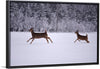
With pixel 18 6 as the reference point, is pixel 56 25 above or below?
below

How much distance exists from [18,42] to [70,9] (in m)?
0.96

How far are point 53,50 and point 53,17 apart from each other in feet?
1.69

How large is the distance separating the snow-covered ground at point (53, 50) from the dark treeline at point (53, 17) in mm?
112

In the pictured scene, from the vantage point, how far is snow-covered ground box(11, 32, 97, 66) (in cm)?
363

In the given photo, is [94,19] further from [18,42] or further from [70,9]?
[18,42]

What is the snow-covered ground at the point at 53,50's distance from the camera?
3.63 meters

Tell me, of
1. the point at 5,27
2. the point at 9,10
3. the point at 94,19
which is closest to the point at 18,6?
the point at 9,10

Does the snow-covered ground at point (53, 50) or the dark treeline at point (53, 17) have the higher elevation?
the dark treeline at point (53, 17)

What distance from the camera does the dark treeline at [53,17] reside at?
363 centimetres

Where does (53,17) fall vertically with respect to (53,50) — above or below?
above

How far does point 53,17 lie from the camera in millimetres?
3748

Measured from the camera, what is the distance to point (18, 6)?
3.63 metres

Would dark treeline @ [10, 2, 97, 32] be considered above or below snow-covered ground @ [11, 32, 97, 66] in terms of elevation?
above

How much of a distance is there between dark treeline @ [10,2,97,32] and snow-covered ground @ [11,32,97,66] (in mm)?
112
